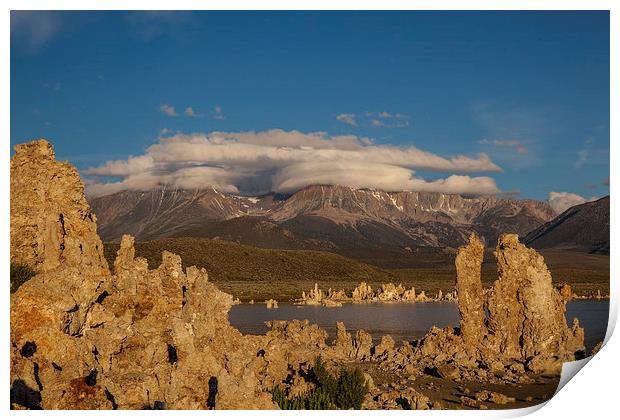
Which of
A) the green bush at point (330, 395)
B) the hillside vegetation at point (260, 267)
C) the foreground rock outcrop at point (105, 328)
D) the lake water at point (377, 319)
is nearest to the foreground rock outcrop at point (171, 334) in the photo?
the foreground rock outcrop at point (105, 328)

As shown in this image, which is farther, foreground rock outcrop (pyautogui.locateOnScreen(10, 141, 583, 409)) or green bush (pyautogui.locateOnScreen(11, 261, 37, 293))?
green bush (pyautogui.locateOnScreen(11, 261, 37, 293))

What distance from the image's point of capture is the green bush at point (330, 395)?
16.0m

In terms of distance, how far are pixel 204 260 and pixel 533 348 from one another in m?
83.8

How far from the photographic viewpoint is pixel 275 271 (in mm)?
119625

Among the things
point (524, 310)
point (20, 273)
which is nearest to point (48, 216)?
point (20, 273)

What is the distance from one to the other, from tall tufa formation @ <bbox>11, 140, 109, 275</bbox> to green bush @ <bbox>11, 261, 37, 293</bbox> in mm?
322

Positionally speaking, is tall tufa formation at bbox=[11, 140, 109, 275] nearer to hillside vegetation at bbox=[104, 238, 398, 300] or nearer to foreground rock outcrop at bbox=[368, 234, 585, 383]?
foreground rock outcrop at bbox=[368, 234, 585, 383]

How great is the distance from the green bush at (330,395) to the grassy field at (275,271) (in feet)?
177

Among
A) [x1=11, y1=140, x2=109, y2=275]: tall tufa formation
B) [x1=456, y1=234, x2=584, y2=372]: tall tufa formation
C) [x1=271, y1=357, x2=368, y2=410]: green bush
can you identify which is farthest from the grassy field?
[x1=271, y1=357, x2=368, y2=410]: green bush

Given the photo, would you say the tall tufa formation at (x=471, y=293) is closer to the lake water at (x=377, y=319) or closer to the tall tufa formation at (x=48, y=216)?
the lake water at (x=377, y=319)

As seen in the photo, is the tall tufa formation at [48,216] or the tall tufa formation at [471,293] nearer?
the tall tufa formation at [48,216]

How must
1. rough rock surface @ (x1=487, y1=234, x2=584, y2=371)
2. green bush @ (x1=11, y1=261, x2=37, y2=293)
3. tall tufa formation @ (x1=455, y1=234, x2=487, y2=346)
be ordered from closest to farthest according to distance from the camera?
green bush @ (x1=11, y1=261, x2=37, y2=293) → rough rock surface @ (x1=487, y1=234, x2=584, y2=371) → tall tufa formation @ (x1=455, y1=234, x2=487, y2=346)

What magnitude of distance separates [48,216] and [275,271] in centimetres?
9882

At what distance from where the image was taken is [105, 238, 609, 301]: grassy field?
8931 centimetres
